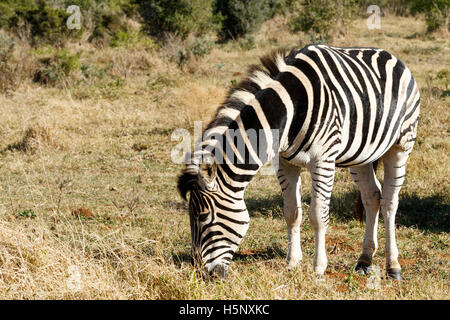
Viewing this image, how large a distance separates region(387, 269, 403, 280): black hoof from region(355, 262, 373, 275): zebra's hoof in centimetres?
20

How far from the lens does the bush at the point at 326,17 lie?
18.2 meters

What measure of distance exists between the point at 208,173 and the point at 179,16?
1796cm

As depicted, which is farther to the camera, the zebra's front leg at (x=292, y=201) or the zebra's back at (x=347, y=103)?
the zebra's front leg at (x=292, y=201)

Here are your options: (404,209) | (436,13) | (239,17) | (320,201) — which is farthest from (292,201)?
(239,17)

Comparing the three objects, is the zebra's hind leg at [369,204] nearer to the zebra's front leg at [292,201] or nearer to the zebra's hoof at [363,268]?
the zebra's hoof at [363,268]

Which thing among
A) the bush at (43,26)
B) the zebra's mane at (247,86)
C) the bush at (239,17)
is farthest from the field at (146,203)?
the bush at (239,17)

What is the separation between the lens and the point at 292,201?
489 cm

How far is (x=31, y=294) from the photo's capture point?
12.3 ft

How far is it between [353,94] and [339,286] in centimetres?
160

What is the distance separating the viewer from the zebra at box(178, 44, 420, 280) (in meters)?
3.89

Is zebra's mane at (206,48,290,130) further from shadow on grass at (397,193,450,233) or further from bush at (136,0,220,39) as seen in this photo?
bush at (136,0,220,39)

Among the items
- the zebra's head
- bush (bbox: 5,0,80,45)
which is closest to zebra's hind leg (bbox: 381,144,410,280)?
the zebra's head

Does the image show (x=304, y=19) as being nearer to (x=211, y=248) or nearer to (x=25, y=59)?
(x=25, y=59)
